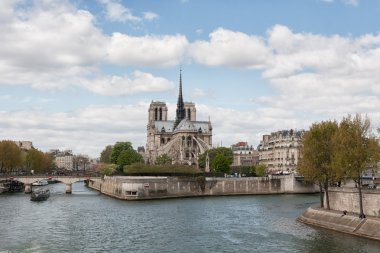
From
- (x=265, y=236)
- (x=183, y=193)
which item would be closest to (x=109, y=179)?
(x=183, y=193)

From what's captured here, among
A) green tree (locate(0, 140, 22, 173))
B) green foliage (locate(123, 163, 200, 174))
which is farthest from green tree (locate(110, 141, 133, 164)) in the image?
green foliage (locate(123, 163, 200, 174))

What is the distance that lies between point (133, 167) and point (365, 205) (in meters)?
71.5

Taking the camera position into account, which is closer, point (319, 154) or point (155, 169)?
point (319, 154)

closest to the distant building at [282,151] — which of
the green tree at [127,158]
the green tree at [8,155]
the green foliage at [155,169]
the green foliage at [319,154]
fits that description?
the green tree at [127,158]

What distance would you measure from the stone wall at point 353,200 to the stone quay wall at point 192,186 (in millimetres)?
43442

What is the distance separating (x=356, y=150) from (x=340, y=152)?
1.85 meters

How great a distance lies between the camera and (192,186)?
4136 inches

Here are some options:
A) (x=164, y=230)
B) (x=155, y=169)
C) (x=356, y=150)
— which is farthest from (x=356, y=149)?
(x=155, y=169)

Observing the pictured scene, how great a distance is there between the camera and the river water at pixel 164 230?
44.9m

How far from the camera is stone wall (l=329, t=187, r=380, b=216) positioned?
50.9m

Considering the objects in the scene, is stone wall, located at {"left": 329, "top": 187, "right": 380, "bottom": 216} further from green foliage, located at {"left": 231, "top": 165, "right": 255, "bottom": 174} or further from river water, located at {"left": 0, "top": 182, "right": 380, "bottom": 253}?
green foliage, located at {"left": 231, "top": 165, "right": 255, "bottom": 174}

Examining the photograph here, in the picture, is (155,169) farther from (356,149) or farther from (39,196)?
(356,149)

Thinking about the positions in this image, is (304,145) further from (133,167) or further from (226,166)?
(226,166)

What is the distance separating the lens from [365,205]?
5241 centimetres
